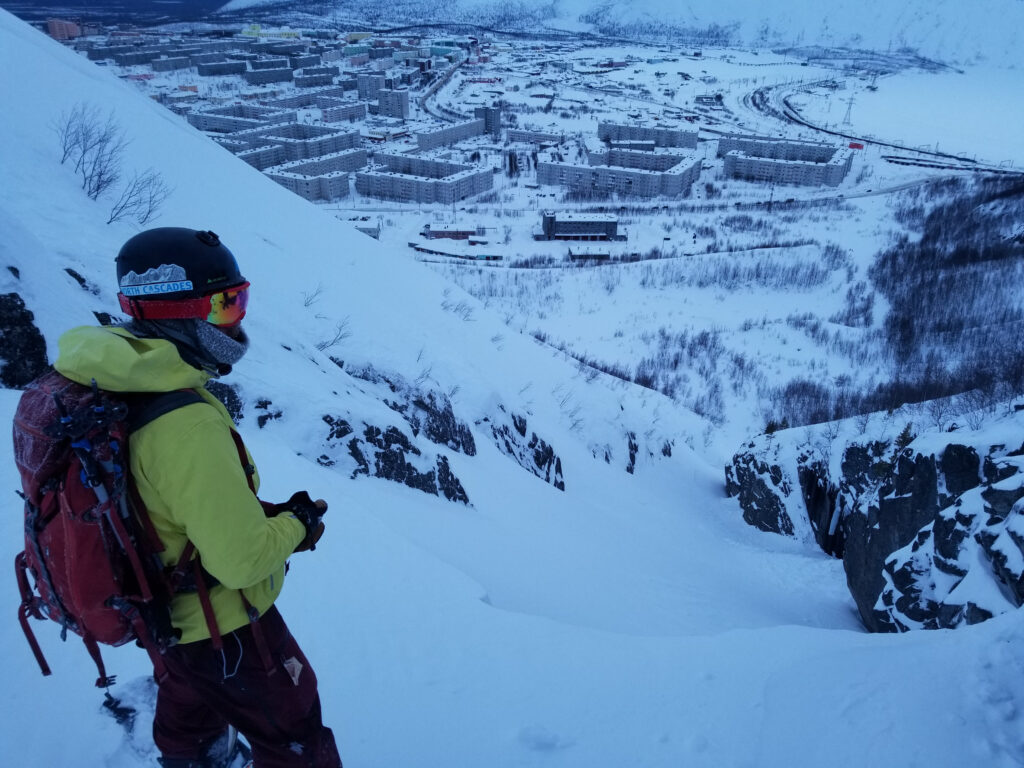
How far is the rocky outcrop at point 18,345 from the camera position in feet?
16.5

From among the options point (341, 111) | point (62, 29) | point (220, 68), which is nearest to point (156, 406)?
point (341, 111)

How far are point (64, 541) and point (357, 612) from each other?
2.41m

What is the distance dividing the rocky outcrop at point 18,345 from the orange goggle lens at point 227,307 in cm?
402

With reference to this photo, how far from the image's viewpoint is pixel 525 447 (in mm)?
11734

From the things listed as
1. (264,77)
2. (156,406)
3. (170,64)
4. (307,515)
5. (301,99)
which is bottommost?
(307,515)

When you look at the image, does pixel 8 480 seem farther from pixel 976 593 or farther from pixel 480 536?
pixel 976 593

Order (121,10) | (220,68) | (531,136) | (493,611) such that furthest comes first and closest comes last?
(121,10)
(220,68)
(531,136)
(493,611)

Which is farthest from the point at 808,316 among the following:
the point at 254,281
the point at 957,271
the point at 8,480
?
the point at 8,480

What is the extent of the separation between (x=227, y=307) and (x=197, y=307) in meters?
0.10

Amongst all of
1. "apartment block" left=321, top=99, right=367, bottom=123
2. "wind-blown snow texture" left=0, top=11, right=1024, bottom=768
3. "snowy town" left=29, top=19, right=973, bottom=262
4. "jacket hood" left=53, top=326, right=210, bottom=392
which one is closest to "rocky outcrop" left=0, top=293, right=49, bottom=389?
"wind-blown snow texture" left=0, top=11, right=1024, bottom=768

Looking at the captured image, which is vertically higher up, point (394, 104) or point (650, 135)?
point (394, 104)

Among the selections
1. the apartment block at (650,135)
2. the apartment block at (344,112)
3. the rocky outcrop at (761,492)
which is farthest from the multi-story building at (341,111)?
the rocky outcrop at (761,492)

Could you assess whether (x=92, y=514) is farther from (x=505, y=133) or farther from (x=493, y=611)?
(x=505, y=133)

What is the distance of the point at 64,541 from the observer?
5.75 feet
